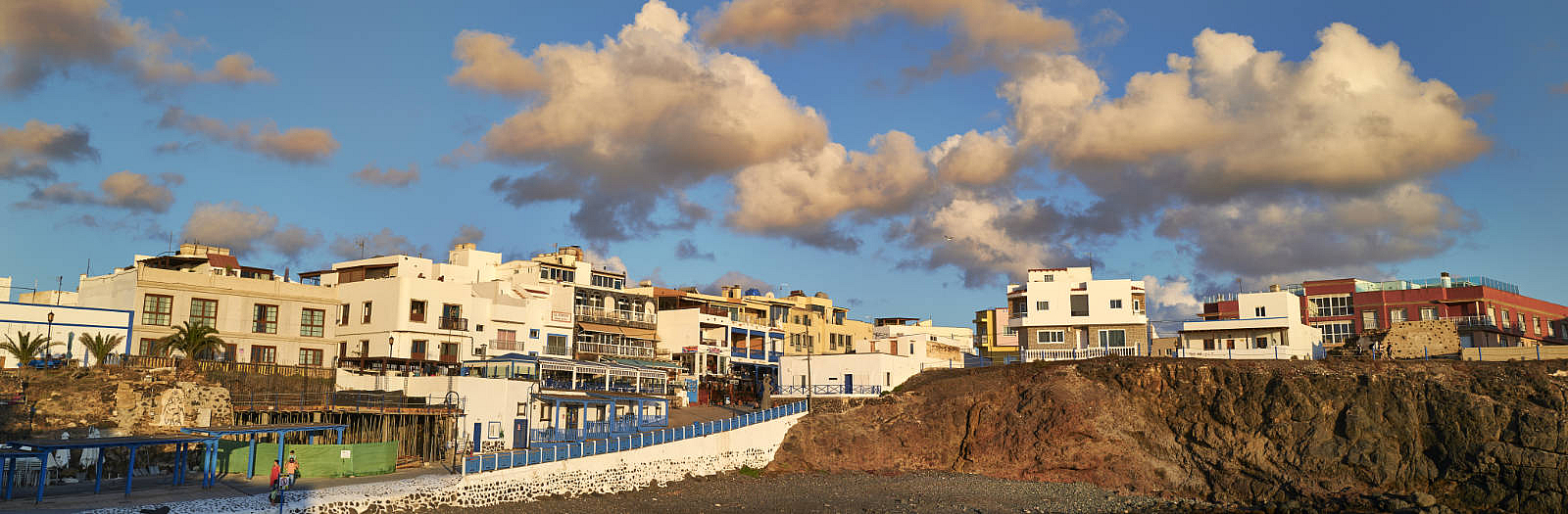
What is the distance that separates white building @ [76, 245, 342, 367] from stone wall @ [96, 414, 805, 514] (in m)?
24.8

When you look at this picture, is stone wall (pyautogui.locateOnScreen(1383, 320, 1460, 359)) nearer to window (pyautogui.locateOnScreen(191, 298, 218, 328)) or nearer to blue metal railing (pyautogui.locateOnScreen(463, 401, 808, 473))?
blue metal railing (pyautogui.locateOnScreen(463, 401, 808, 473))

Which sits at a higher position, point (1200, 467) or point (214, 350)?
point (214, 350)

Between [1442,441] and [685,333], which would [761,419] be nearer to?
[685,333]

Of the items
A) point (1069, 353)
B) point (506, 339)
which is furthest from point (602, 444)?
point (1069, 353)

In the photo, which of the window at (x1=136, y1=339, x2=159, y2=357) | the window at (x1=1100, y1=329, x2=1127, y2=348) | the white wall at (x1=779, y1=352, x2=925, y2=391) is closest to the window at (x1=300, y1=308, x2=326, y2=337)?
the window at (x1=136, y1=339, x2=159, y2=357)

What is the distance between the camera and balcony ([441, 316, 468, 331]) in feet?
201

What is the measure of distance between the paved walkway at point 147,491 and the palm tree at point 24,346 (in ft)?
46.7

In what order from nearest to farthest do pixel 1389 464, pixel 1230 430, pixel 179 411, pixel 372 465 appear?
pixel 372 465, pixel 179 411, pixel 1389 464, pixel 1230 430

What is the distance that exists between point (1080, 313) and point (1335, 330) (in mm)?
22804

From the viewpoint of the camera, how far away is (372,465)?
137 feet

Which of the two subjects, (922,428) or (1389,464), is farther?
(922,428)

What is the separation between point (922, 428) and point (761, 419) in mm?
8290

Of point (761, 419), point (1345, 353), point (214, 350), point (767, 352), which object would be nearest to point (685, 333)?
point (767, 352)

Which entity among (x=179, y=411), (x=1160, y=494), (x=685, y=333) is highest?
(x=685, y=333)
